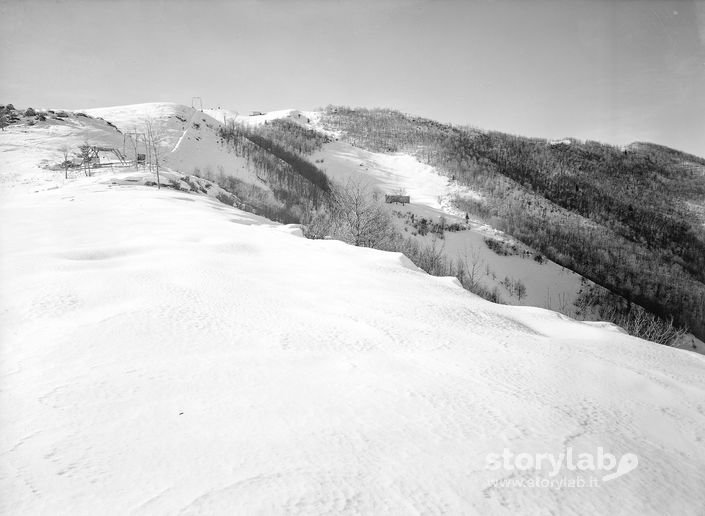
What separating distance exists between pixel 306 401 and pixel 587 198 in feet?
287

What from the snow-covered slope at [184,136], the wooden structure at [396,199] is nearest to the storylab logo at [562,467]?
the snow-covered slope at [184,136]

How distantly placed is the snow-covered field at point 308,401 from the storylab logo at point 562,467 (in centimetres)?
2

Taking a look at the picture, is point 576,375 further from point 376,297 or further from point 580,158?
point 580,158

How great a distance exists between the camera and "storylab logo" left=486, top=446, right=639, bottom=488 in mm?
1522

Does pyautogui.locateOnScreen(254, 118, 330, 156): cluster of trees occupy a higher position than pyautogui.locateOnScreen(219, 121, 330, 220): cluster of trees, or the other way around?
pyautogui.locateOnScreen(254, 118, 330, 156): cluster of trees

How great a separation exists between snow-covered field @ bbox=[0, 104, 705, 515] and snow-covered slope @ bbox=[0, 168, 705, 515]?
0.03 ft

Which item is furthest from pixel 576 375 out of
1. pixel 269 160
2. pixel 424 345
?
pixel 269 160

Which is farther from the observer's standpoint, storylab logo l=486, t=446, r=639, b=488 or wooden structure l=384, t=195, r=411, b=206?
wooden structure l=384, t=195, r=411, b=206

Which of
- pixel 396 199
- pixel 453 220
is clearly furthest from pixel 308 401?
pixel 396 199

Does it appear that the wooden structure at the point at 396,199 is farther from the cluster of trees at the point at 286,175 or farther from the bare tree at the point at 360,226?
the bare tree at the point at 360,226

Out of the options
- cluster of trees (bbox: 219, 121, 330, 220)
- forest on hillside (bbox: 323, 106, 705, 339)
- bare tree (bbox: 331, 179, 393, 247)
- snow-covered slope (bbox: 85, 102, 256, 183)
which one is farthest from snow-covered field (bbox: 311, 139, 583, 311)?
snow-covered slope (bbox: 85, 102, 256, 183)

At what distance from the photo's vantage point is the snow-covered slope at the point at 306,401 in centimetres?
134

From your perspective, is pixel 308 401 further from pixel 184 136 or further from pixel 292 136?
pixel 292 136

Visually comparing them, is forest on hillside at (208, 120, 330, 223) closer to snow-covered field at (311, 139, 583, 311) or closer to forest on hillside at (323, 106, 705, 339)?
snow-covered field at (311, 139, 583, 311)
